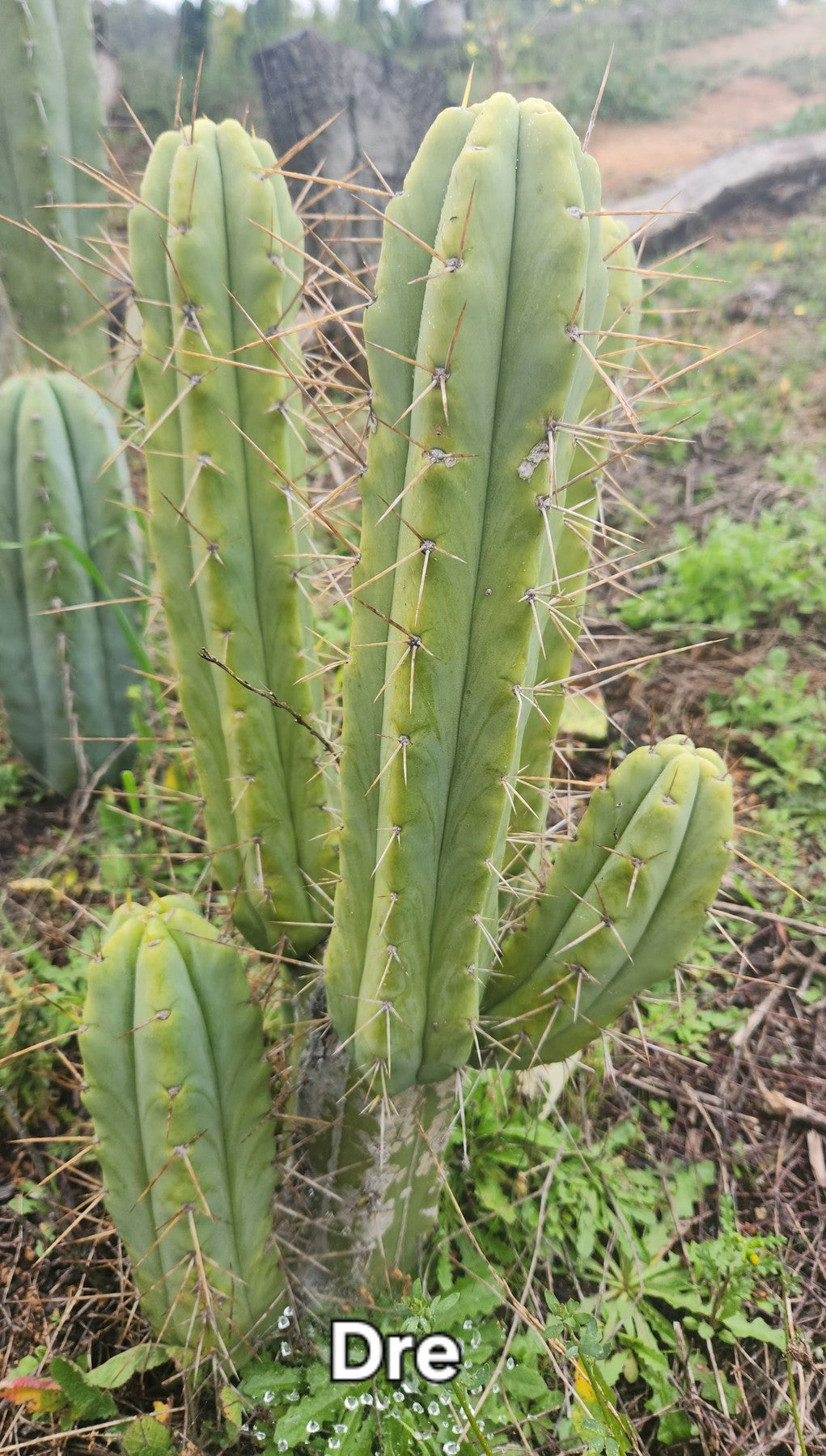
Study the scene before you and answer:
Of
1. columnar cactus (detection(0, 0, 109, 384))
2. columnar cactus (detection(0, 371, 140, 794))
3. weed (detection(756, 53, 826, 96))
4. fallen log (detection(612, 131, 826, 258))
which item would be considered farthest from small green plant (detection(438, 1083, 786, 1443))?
weed (detection(756, 53, 826, 96))

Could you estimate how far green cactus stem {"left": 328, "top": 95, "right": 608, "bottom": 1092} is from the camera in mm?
1025

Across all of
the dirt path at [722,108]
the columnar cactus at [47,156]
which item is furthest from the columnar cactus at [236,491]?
the dirt path at [722,108]

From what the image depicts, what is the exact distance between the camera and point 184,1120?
4.58 ft

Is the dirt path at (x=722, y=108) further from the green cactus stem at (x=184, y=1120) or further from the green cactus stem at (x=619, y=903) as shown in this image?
the green cactus stem at (x=184, y=1120)

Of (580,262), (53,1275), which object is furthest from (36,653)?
(580,262)

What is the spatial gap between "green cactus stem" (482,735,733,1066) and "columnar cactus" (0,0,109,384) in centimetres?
243

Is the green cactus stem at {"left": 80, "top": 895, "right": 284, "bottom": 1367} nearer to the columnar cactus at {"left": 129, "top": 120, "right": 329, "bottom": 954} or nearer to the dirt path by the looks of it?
the columnar cactus at {"left": 129, "top": 120, "right": 329, "bottom": 954}

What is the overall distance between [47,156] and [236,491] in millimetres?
2265

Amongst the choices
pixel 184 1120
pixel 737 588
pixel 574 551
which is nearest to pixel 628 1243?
pixel 184 1120

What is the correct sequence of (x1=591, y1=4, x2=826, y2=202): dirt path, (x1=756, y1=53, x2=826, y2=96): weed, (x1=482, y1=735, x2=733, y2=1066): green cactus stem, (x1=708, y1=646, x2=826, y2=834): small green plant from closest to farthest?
(x1=482, y1=735, x2=733, y2=1066): green cactus stem → (x1=708, y1=646, x2=826, y2=834): small green plant → (x1=591, y1=4, x2=826, y2=202): dirt path → (x1=756, y1=53, x2=826, y2=96): weed

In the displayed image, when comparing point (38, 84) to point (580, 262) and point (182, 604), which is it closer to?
point (182, 604)

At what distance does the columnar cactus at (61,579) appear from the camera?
2609 mm

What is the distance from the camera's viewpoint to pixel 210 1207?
1474 mm

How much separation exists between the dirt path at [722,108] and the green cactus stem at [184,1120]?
8.83 metres
